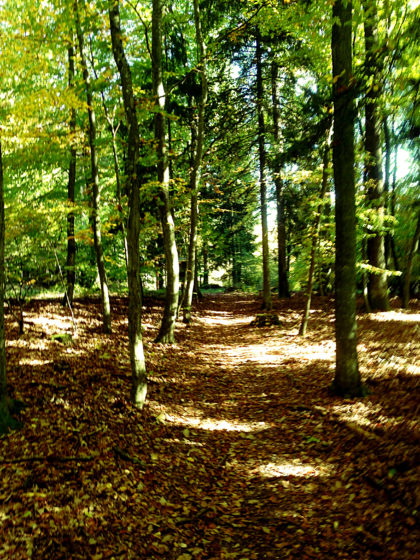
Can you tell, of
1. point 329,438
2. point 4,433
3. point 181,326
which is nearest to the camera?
point 4,433

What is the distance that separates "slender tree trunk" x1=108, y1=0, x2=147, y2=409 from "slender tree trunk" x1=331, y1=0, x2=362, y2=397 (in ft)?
11.1

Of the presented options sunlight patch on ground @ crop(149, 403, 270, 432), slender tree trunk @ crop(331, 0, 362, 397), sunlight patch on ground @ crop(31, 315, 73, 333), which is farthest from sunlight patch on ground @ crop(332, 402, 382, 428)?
sunlight patch on ground @ crop(31, 315, 73, 333)

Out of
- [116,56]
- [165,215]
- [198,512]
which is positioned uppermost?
[116,56]

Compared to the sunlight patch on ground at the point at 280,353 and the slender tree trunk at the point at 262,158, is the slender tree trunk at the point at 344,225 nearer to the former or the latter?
the sunlight patch on ground at the point at 280,353

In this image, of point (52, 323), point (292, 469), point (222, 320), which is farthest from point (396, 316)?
point (52, 323)

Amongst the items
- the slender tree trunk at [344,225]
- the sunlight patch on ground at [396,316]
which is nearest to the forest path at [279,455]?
the slender tree trunk at [344,225]

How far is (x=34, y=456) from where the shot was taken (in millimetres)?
4324

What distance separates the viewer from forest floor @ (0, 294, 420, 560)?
3414 mm

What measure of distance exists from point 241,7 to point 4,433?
1421cm

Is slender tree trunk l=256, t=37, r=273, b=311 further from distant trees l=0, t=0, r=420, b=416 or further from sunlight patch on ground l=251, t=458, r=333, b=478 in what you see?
sunlight patch on ground l=251, t=458, r=333, b=478

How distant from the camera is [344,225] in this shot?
241 inches

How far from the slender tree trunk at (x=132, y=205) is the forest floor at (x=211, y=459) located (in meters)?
0.61

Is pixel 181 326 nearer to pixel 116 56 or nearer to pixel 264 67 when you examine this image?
pixel 116 56

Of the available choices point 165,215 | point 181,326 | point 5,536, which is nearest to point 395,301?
point 181,326
